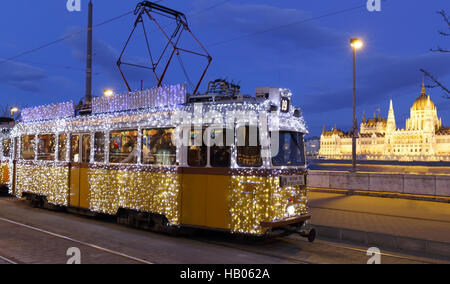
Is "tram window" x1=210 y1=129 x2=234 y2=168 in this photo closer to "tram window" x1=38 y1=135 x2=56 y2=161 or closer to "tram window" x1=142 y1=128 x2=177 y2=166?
"tram window" x1=142 y1=128 x2=177 y2=166

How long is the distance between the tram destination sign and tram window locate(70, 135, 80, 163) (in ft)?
22.6

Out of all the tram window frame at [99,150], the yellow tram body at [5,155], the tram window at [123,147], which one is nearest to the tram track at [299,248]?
the tram window at [123,147]

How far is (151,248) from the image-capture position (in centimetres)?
857

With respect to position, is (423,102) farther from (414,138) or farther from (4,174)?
(4,174)

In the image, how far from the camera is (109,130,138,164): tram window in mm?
10508

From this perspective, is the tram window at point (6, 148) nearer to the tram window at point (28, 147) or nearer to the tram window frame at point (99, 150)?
the tram window at point (28, 147)

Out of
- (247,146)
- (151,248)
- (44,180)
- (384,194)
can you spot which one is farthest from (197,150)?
(384,194)

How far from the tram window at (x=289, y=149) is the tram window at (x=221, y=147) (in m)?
0.94

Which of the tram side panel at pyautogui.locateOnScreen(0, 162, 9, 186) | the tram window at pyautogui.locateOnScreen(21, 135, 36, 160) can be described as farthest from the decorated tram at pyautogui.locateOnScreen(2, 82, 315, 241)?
the tram side panel at pyautogui.locateOnScreen(0, 162, 9, 186)
